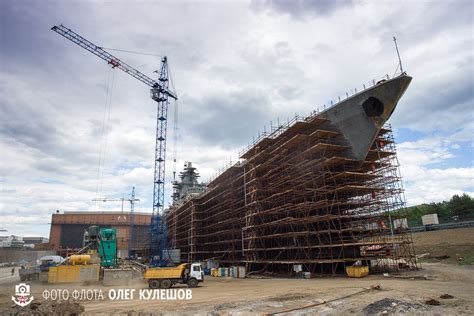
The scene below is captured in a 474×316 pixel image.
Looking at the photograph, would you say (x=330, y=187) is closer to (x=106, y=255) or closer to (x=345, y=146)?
(x=345, y=146)

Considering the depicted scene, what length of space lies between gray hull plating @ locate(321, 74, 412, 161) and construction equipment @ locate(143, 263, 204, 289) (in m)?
18.4

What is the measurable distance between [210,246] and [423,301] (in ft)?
156

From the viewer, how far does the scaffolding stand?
99.3ft

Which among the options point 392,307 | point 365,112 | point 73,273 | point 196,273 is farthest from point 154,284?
point 365,112

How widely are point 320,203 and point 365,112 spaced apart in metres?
9.50

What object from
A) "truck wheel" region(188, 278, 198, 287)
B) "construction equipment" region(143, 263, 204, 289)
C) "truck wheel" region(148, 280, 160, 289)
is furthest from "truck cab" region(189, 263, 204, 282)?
"truck wheel" region(148, 280, 160, 289)

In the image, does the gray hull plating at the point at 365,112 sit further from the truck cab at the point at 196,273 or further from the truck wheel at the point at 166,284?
the truck wheel at the point at 166,284

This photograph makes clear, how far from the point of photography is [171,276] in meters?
26.8

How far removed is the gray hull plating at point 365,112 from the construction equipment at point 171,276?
18.4m

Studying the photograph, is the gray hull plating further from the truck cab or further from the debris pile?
the debris pile

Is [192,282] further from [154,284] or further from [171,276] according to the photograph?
[154,284]

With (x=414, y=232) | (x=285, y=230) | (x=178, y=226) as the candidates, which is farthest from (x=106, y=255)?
(x=414, y=232)

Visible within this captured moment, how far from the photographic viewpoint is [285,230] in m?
36.8

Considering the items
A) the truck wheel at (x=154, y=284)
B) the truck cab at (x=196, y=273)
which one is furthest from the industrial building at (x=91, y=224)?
the truck wheel at (x=154, y=284)
